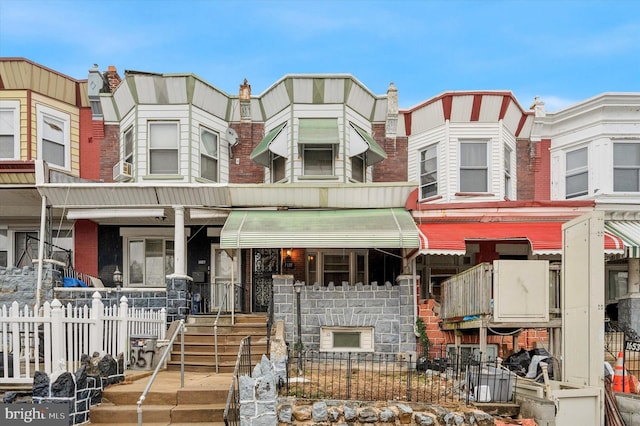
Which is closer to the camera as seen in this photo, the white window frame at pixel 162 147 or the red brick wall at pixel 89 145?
the white window frame at pixel 162 147

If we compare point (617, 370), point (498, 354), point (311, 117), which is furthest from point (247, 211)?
point (617, 370)

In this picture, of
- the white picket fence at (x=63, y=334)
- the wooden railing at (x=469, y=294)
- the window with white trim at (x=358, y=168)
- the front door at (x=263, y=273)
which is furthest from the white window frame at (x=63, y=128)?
the wooden railing at (x=469, y=294)

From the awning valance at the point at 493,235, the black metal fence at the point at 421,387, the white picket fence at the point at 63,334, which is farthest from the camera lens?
the awning valance at the point at 493,235

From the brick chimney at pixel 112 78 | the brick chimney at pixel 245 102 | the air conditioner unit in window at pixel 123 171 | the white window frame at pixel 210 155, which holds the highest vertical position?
the brick chimney at pixel 112 78

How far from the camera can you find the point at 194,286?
1631 centimetres

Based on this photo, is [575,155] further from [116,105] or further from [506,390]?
[116,105]

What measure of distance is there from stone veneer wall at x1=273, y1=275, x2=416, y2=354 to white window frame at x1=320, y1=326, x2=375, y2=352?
10 cm

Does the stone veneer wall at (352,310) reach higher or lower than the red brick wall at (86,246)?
lower

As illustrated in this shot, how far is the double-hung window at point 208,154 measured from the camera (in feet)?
52.2

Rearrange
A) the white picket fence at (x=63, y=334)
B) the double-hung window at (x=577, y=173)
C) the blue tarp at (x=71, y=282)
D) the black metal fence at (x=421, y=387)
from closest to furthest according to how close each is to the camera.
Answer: the white picket fence at (x=63, y=334)
the black metal fence at (x=421, y=387)
the blue tarp at (x=71, y=282)
the double-hung window at (x=577, y=173)

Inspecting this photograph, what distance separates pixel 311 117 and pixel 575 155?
8246 mm

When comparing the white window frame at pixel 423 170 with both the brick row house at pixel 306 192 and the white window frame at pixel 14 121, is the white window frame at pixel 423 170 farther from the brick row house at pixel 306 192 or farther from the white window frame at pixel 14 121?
the white window frame at pixel 14 121

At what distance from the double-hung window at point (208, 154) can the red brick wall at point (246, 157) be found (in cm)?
63

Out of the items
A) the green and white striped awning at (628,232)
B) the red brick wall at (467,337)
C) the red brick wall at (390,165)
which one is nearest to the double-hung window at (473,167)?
the red brick wall at (390,165)
